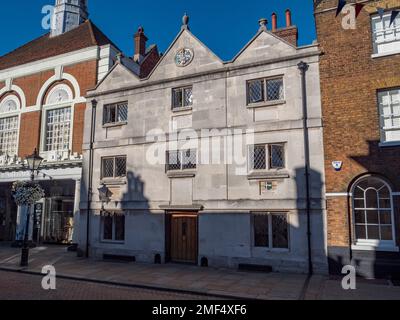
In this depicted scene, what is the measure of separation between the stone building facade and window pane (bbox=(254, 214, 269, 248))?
0.13 feet

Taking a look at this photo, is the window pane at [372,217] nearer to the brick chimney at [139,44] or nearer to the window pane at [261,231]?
the window pane at [261,231]

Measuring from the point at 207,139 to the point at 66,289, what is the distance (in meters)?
7.71

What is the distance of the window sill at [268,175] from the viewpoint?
12.6 m

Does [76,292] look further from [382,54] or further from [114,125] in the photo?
[382,54]

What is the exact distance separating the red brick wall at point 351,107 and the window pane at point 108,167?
10079 mm

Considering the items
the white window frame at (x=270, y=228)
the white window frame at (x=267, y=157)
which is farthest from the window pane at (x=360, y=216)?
the white window frame at (x=267, y=157)

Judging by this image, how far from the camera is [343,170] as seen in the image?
11.9 m

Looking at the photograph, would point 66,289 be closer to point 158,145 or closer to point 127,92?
point 158,145

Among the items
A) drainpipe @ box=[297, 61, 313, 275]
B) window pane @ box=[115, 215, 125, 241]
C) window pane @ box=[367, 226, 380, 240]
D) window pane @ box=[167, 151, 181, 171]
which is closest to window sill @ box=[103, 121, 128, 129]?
window pane @ box=[167, 151, 181, 171]

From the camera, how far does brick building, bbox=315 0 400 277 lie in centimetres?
1122

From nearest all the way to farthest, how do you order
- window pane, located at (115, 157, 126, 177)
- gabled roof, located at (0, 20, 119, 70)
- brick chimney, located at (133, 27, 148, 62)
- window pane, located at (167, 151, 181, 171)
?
window pane, located at (167, 151, 181, 171) → window pane, located at (115, 157, 126, 177) → gabled roof, located at (0, 20, 119, 70) → brick chimney, located at (133, 27, 148, 62)

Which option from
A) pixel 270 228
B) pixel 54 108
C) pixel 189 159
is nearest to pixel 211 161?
pixel 189 159

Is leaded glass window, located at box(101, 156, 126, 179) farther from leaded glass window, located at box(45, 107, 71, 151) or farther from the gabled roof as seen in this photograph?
the gabled roof

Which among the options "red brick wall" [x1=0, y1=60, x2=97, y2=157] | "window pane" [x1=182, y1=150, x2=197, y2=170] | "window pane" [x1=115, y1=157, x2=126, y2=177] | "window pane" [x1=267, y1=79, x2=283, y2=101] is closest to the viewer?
"window pane" [x1=267, y1=79, x2=283, y2=101]
